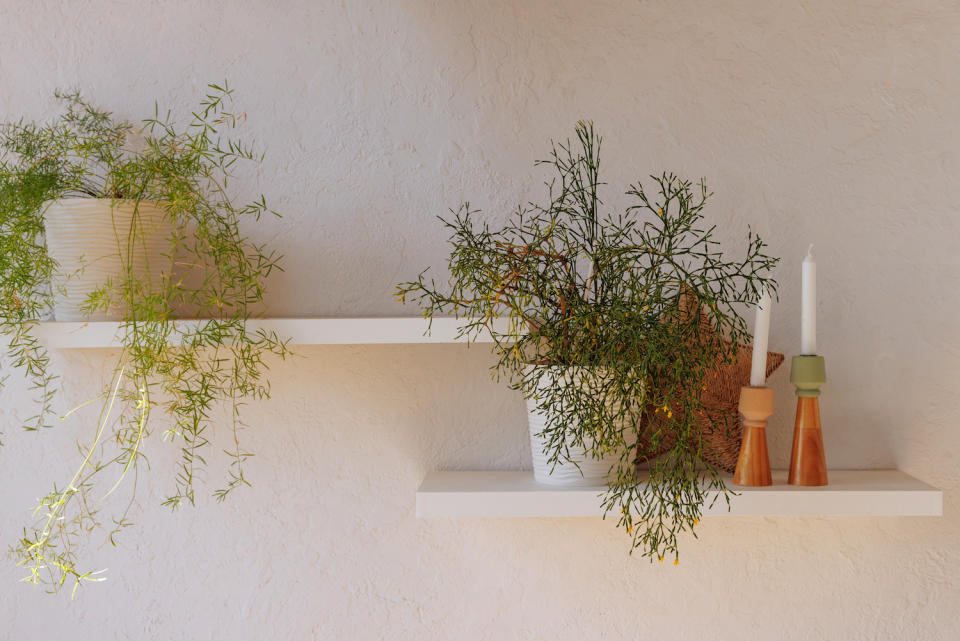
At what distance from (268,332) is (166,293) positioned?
103mm

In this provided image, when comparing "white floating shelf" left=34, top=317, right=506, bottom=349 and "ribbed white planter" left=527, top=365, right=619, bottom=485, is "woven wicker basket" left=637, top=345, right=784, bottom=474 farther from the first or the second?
"white floating shelf" left=34, top=317, right=506, bottom=349

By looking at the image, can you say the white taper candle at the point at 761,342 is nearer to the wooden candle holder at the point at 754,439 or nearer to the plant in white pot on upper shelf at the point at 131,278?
the wooden candle holder at the point at 754,439

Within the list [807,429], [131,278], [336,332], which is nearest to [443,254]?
[336,332]

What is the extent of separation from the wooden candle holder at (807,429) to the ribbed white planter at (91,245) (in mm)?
643

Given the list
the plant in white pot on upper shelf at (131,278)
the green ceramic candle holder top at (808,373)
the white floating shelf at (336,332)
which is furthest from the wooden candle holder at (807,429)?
the plant in white pot on upper shelf at (131,278)

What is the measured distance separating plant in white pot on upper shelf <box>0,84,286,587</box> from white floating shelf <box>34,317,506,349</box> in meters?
0.02

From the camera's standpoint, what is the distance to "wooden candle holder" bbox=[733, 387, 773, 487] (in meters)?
0.82

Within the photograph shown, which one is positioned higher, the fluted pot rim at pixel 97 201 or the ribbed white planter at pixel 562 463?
the fluted pot rim at pixel 97 201

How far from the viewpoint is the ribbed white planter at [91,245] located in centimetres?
80

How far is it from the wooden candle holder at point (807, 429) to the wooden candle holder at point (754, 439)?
0.11 ft

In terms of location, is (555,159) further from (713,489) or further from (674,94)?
(713,489)

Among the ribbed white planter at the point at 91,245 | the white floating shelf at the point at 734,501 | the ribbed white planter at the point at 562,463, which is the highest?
the ribbed white planter at the point at 91,245

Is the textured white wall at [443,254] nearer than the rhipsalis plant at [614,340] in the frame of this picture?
No

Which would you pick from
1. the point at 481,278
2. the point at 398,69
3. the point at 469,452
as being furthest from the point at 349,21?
the point at 469,452
